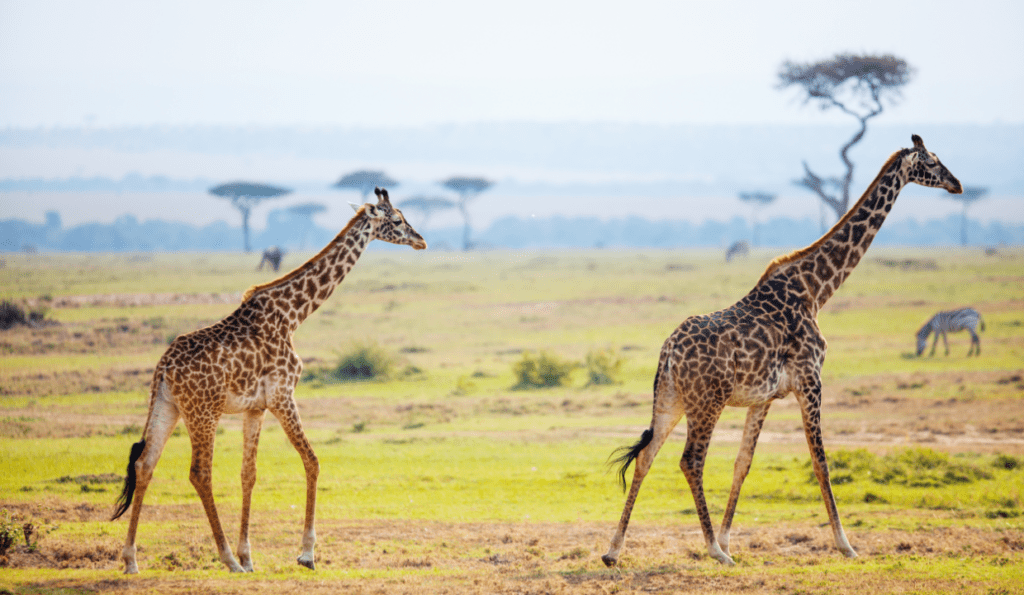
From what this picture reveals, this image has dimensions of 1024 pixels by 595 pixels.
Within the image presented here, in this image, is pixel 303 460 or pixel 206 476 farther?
pixel 303 460

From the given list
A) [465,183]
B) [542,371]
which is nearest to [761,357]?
[542,371]

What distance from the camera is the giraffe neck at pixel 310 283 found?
833 centimetres

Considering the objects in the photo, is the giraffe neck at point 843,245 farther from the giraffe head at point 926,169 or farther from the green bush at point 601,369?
the green bush at point 601,369

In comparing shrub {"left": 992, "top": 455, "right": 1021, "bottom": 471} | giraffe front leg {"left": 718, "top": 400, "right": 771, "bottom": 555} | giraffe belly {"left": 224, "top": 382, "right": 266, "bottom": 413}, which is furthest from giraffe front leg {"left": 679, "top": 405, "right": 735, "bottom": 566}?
shrub {"left": 992, "top": 455, "right": 1021, "bottom": 471}

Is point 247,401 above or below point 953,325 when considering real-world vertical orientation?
below

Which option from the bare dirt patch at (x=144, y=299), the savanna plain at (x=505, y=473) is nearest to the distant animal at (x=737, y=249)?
the savanna plain at (x=505, y=473)

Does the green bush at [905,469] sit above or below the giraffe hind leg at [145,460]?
below

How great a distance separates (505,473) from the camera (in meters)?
13.0

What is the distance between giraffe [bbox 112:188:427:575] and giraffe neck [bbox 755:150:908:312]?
3.69 meters

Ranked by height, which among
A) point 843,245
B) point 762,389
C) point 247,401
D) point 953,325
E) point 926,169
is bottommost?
point 247,401

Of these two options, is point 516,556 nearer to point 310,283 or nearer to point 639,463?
point 639,463

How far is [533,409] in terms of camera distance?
1856cm

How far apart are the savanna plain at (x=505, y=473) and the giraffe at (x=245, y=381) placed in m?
0.64

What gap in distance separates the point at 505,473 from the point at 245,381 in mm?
5875
